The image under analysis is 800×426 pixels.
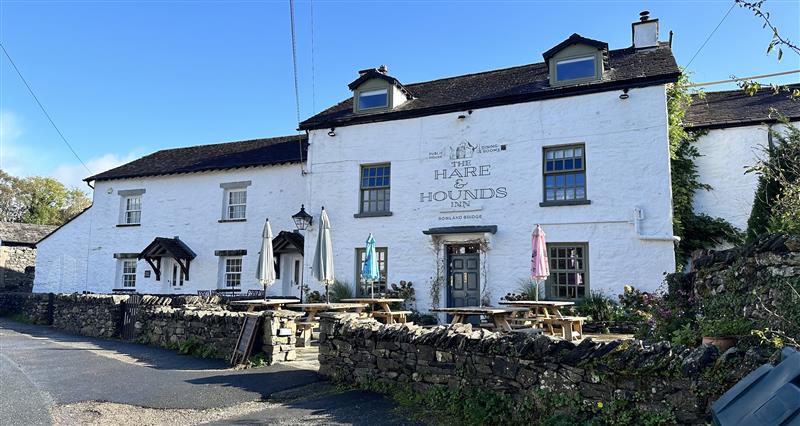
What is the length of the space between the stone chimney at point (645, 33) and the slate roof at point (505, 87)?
0.85 feet

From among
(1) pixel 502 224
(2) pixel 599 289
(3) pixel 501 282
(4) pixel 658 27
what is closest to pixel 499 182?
(1) pixel 502 224

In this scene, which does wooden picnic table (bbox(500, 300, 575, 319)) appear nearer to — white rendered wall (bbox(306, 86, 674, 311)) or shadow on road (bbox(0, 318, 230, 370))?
white rendered wall (bbox(306, 86, 674, 311))

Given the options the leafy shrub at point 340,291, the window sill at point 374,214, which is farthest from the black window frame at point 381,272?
the window sill at point 374,214

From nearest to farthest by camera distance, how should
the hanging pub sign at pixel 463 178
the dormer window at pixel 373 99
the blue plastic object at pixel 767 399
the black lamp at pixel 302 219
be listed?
the blue plastic object at pixel 767 399
the hanging pub sign at pixel 463 178
the black lamp at pixel 302 219
the dormer window at pixel 373 99

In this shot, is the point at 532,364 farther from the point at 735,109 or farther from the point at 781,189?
the point at 735,109

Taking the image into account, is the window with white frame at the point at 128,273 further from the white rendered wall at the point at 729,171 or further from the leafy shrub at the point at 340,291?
the white rendered wall at the point at 729,171

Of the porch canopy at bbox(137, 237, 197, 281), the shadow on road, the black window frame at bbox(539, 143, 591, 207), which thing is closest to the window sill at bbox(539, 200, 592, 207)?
the black window frame at bbox(539, 143, 591, 207)

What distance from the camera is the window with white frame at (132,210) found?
2292 cm

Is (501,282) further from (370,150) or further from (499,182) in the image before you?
(370,150)

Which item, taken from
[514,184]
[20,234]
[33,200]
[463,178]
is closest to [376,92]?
[463,178]

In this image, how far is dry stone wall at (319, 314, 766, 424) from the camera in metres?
4.47

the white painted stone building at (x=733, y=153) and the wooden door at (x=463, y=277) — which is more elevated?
the white painted stone building at (x=733, y=153)

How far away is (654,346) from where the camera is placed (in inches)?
192

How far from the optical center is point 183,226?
71.3 feet
